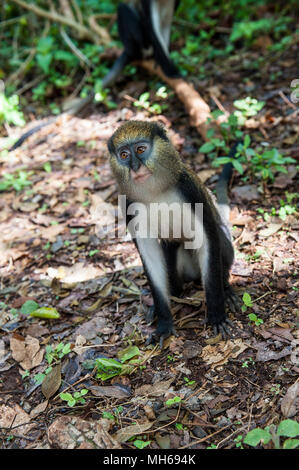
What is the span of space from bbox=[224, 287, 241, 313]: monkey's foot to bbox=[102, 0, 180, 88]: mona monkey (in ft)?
13.7

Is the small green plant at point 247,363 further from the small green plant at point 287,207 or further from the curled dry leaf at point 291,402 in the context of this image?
the small green plant at point 287,207

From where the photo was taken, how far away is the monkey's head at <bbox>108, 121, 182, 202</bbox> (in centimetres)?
291

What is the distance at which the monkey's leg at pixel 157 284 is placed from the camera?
333 cm

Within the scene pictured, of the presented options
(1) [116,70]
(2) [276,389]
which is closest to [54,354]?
(2) [276,389]

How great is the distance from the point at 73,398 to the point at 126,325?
0.78m

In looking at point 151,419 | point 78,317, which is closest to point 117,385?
point 151,419

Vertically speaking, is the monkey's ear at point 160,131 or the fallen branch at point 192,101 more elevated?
the monkey's ear at point 160,131

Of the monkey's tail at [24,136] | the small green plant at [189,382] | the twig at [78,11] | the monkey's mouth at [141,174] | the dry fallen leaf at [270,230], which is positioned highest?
the twig at [78,11]

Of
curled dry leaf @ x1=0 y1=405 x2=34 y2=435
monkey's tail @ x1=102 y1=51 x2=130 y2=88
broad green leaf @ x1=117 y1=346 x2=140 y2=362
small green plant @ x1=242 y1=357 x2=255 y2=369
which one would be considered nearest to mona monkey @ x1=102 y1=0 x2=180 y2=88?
monkey's tail @ x1=102 y1=51 x2=130 y2=88

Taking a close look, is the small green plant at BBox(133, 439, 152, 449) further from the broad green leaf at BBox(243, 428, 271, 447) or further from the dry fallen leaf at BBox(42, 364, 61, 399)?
the dry fallen leaf at BBox(42, 364, 61, 399)

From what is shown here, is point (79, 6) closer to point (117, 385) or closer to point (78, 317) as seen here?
point (78, 317)

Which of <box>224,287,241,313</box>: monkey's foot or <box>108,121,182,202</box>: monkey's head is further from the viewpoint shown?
<box>224,287,241,313</box>: monkey's foot

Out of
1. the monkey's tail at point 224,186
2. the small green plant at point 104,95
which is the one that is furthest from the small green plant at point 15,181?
Result: the monkey's tail at point 224,186
